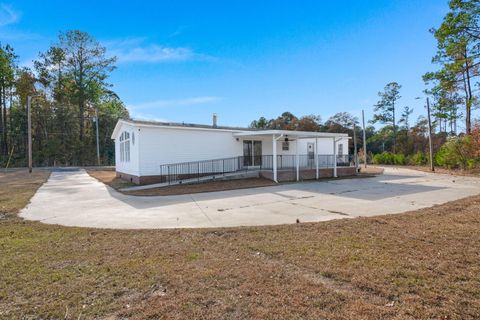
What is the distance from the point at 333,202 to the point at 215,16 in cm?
1109

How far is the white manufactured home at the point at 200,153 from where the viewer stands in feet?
47.1

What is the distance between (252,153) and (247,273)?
48.1ft

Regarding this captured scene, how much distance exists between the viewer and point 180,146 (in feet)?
49.9

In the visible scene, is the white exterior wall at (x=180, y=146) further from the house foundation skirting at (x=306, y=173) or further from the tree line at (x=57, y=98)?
the tree line at (x=57, y=98)

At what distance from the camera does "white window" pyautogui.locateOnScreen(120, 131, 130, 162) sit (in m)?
16.8

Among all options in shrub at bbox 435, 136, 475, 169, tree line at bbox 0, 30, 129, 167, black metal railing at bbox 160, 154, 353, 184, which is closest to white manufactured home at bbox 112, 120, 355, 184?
black metal railing at bbox 160, 154, 353, 184

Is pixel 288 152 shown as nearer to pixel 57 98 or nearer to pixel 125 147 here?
pixel 125 147

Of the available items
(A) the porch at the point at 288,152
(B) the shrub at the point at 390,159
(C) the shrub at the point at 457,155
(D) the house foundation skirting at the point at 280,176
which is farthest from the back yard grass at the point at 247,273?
(B) the shrub at the point at 390,159

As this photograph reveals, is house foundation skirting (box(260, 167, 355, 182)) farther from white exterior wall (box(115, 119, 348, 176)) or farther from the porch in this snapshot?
white exterior wall (box(115, 119, 348, 176))

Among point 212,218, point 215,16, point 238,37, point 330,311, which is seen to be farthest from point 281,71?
point 330,311

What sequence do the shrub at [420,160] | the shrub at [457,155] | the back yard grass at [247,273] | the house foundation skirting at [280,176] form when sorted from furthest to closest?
the shrub at [420,160] → the shrub at [457,155] → the house foundation skirting at [280,176] → the back yard grass at [247,273]

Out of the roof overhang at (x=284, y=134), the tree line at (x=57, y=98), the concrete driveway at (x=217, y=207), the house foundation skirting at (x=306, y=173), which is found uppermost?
the tree line at (x=57, y=98)

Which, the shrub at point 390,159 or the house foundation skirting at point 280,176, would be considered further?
the shrub at point 390,159

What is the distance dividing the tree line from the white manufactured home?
22372 mm
